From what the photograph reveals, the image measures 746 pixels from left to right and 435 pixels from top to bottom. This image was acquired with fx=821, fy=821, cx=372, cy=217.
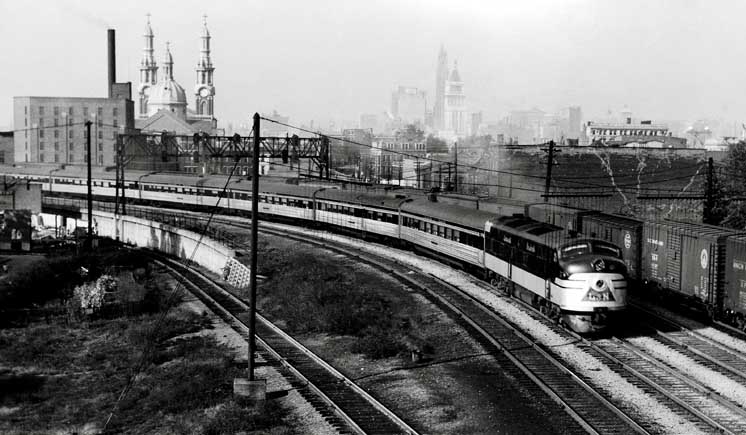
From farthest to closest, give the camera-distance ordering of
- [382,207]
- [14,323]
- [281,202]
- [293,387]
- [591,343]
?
[281,202]
[382,207]
[14,323]
[591,343]
[293,387]

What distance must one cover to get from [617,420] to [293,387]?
26.2 feet

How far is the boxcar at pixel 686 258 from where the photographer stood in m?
25.8

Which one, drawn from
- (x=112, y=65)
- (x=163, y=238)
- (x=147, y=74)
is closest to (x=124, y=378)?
(x=163, y=238)

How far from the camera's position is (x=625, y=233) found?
3106 centimetres

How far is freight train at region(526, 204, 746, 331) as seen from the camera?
25000mm

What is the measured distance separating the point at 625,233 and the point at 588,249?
27.8 feet

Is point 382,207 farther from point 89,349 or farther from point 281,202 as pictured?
point 89,349

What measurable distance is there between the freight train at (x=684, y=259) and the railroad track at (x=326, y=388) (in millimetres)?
10039

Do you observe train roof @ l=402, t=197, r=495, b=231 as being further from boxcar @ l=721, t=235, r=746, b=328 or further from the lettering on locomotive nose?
boxcar @ l=721, t=235, r=746, b=328

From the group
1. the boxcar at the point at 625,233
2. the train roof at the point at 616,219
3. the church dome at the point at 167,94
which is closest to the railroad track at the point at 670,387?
the boxcar at the point at 625,233

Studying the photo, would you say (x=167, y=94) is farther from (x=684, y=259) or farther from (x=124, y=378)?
(x=684, y=259)

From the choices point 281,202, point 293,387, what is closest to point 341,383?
point 293,387

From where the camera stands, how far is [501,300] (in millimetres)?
30156

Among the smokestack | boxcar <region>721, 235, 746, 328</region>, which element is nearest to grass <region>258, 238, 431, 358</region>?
boxcar <region>721, 235, 746, 328</region>
